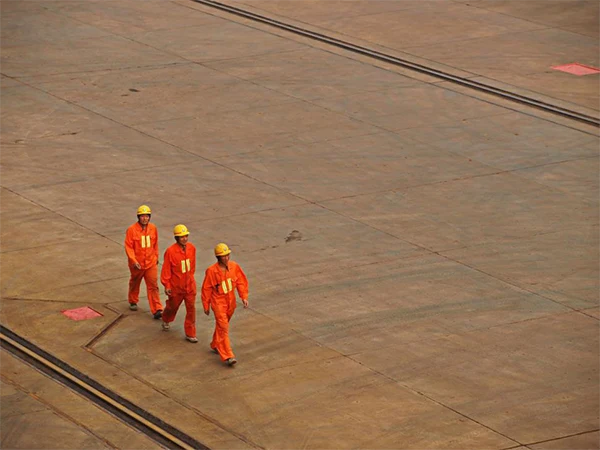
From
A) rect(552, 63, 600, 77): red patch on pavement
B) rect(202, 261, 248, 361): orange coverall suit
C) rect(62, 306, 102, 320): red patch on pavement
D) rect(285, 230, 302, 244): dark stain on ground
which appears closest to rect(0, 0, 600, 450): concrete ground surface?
rect(285, 230, 302, 244): dark stain on ground

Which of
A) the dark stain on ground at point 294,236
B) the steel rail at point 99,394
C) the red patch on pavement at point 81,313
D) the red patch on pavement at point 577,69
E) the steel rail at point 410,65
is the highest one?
the red patch on pavement at point 577,69

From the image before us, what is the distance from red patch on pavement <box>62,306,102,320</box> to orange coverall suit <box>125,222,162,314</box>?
24.7 inches

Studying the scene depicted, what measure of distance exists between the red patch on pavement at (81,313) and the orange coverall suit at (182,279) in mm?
1324

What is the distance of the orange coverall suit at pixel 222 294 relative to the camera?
1741 cm

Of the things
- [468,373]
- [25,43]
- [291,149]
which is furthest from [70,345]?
[25,43]

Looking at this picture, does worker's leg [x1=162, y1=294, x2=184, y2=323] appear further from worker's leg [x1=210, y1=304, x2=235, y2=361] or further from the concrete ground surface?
worker's leg [x1=210, y1=304, x2=235, y2=361]

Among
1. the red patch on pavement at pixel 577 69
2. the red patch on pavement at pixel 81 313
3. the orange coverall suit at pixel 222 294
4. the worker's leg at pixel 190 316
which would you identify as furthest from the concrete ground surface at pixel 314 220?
the red patch on pavement at pixel 577 69

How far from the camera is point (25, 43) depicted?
33125 millimetres

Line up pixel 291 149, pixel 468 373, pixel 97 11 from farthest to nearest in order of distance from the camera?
pixel 97 11
pixel 291 149
pixel 468 373

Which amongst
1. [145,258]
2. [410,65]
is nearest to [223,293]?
[145,258]

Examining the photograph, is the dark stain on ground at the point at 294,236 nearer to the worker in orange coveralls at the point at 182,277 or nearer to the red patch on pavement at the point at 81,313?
the worker in orange coveralls at the point at 182,277

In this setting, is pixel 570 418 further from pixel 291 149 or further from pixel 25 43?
pixel 25 43

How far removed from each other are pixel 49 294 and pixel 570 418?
7590mm

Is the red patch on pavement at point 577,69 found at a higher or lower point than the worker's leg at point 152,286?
higher
